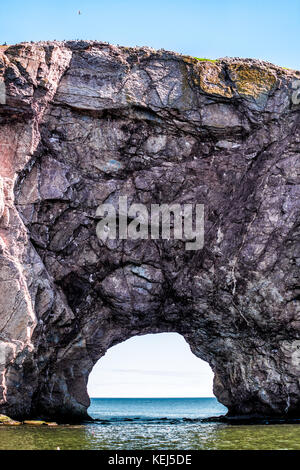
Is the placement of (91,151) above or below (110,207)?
above

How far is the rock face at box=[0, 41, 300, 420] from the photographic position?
102 feet

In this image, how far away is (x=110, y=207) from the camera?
3225cm

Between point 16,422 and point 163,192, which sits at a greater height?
point 163,192

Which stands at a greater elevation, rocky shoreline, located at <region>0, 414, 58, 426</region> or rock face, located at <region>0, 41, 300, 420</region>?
rock face, located at <region>0, 41, 300, 420</region>

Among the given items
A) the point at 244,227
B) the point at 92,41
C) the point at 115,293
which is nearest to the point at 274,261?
the point at 244,227

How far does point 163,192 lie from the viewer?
32.8 m

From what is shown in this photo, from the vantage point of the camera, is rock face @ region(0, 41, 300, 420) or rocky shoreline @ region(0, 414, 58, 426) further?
rock face @ region(0, 41, 300, 420)

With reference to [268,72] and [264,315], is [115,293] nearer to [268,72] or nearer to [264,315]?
[264,315]

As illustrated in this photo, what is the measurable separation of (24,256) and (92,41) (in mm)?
14009

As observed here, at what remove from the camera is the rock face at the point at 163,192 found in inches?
1228

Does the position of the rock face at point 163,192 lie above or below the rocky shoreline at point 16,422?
above

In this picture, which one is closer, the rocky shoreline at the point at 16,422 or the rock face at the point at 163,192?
the rocky shoreline at the point at 16,422

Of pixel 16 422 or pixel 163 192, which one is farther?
pixel 163 192
